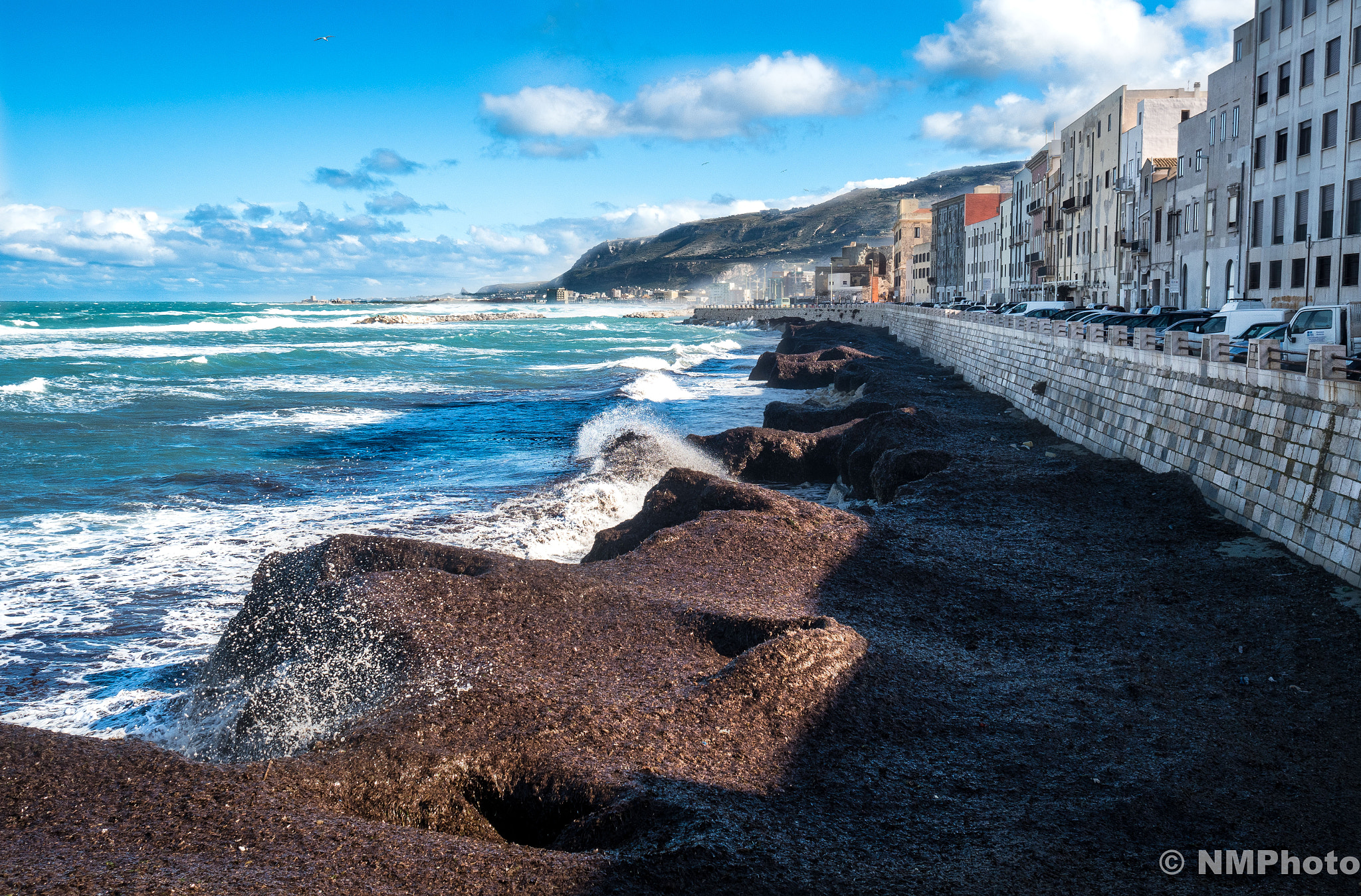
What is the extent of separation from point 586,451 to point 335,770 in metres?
17.8

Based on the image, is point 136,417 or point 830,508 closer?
point 830,508

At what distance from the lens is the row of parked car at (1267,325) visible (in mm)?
15711

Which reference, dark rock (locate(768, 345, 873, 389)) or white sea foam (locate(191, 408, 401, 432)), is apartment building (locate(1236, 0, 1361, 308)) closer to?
dark rock (locate(768, 345, 873, 389))

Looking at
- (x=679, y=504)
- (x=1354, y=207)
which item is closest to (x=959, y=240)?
(x=1354, y=207)

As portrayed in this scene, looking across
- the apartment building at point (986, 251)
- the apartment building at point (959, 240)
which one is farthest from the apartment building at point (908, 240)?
the apartment building at point (986, 251)

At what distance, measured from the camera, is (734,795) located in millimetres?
5727

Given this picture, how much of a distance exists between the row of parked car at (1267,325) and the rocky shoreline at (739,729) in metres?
5.22

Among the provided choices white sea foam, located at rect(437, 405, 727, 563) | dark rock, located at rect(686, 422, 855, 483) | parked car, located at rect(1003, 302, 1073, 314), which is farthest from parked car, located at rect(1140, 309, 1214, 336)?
parked car, located at rect(1003, 302, 1073, 314)

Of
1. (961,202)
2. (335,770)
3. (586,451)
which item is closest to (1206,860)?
(335,770)

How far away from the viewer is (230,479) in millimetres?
19797

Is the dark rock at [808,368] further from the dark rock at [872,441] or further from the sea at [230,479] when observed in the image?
the dark rock at [872,441]

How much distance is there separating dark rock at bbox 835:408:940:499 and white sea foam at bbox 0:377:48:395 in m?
32.7

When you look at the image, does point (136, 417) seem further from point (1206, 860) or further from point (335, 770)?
point (1206, 860)

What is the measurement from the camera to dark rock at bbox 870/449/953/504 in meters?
16.4
